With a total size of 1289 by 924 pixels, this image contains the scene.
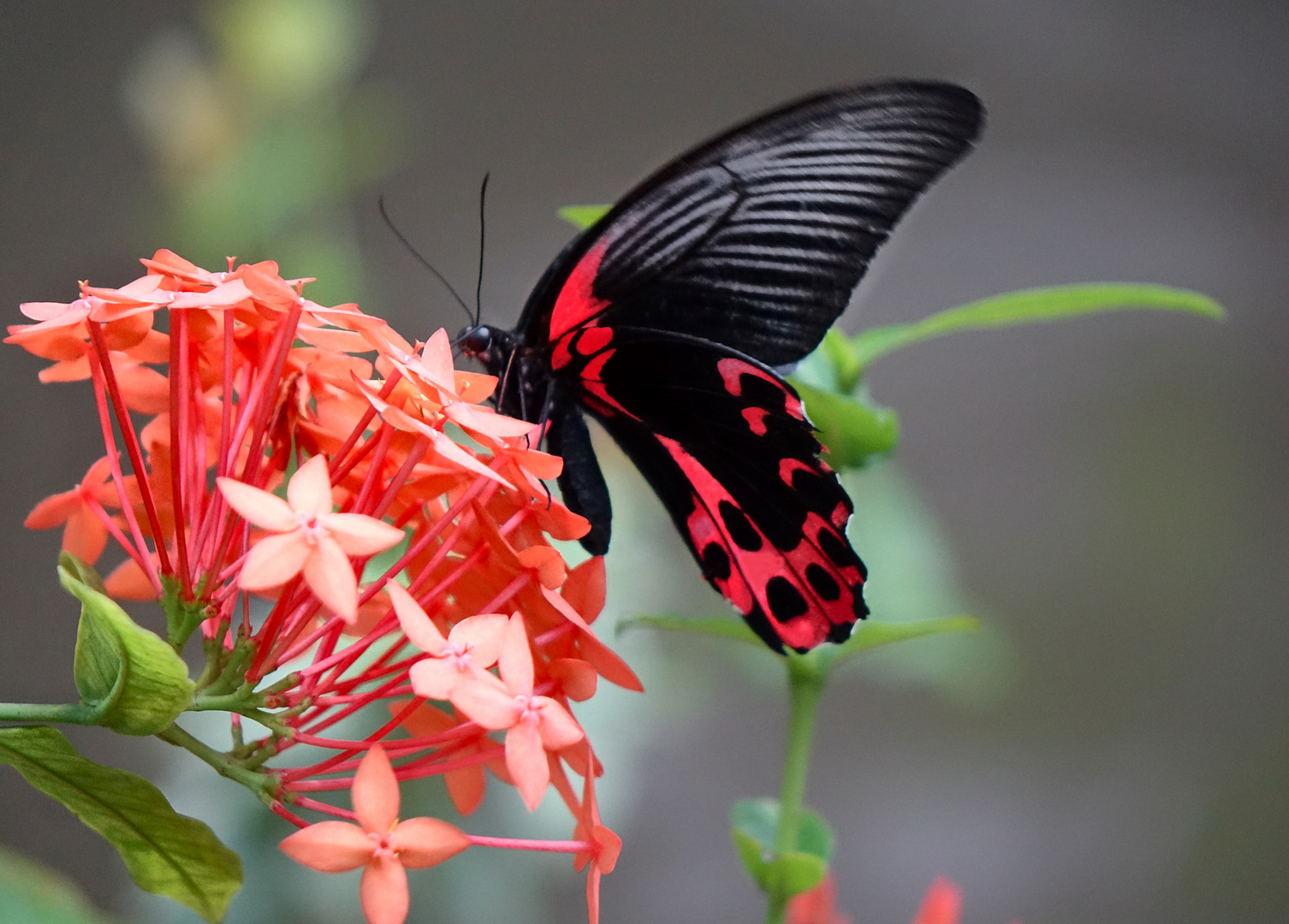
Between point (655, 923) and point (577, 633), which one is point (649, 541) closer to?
point (577, 633)

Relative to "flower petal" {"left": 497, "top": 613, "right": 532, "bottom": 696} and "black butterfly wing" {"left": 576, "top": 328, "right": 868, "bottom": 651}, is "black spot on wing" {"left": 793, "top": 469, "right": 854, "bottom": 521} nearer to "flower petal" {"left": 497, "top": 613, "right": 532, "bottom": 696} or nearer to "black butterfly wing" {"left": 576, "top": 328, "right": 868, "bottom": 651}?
"black butterfly wing" {"left": 576, "top": 328, "right": 868, "bottom": 651}

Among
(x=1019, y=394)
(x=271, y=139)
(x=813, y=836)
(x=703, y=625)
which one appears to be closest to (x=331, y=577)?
(x=703, y=625)

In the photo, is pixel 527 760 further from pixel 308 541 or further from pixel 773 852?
pixel 773 852

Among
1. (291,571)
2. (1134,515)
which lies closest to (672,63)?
(1134,515)

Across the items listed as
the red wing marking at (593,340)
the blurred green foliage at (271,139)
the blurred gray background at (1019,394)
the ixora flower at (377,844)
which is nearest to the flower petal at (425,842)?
the ixora flower at (377,844)

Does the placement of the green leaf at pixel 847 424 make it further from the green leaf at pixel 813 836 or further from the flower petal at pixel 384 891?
the flower petal at pixel 384 891

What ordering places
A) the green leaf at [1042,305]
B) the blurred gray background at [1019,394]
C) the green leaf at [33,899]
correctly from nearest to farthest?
the green leaf at [33,899] → the green leaf at [1042,305] → the blurred gray background at [1019,394]
